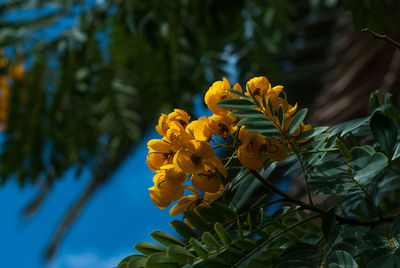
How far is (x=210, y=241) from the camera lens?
36 cm

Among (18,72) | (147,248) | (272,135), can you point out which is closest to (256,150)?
(272,135)

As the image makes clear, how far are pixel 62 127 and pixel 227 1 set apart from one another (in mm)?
736

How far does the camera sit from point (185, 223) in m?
0.40

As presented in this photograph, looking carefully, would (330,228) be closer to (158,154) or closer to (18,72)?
(158,154)

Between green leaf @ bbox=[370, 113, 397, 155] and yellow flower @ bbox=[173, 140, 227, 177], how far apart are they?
0.13 metres

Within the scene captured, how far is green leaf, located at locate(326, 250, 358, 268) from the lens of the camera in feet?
1.04


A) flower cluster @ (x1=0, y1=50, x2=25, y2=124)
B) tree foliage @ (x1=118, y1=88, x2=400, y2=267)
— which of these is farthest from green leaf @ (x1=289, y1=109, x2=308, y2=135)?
flower cluster @ (x1=0, y1=50, x2=25, y2=124)

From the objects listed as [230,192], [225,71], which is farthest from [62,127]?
[230,192]

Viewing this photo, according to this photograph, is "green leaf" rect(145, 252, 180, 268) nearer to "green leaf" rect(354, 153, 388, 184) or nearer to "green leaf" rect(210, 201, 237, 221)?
"green leaf" rect(210, 201, 237, 221)

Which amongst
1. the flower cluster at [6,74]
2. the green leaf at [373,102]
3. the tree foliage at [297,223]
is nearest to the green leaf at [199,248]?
the tree foliage at [297,223]

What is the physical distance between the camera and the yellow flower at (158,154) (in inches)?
16.0

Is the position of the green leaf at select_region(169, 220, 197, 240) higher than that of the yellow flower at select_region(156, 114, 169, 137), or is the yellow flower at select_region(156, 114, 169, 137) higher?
the yellow flower at select_region(156, 114, 169, 137)

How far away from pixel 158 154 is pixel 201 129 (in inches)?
2.0

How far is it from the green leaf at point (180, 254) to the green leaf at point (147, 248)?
27mm
